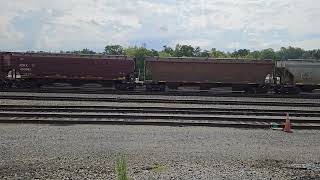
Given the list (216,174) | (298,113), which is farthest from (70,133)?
(298,113)

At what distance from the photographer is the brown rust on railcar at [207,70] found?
1362 inches

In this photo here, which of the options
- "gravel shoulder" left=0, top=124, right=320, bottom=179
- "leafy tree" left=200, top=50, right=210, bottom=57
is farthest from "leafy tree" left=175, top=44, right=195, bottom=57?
"gravel shoulder" left=0, top=124, right=320, bottom=179

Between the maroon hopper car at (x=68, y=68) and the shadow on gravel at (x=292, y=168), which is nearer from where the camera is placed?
the shadow on gravel at (x=292, y=168)

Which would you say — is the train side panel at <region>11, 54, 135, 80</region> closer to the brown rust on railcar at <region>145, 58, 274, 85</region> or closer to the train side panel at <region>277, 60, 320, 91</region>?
the brown rust on railcar at <region>145, 58, 274, 85</region>

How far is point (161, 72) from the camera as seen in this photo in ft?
114

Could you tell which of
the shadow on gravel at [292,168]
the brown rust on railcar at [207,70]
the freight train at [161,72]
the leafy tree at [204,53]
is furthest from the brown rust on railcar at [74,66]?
the leafy tree at [204,53]

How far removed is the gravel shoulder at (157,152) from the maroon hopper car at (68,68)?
65.4 feet

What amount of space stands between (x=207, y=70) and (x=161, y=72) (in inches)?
147

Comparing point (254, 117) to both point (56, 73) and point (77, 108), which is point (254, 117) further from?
point (56, 73)

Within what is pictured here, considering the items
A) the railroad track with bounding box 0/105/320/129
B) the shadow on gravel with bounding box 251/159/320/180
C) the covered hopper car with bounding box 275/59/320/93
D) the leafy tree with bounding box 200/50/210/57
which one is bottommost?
the shadow on gravel with bounding box 251/159/320/180

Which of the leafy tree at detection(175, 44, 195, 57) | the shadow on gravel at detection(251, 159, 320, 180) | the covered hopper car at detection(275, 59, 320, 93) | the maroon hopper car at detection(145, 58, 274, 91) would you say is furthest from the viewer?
the leafy tree at detection(175, 44, 195, 57)

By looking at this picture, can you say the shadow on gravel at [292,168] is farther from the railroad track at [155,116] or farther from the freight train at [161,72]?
the freight train at [161,72]

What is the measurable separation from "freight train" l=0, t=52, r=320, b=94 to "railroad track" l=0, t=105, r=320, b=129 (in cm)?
1516

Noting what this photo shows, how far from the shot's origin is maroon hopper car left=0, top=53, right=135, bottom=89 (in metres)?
34.1
